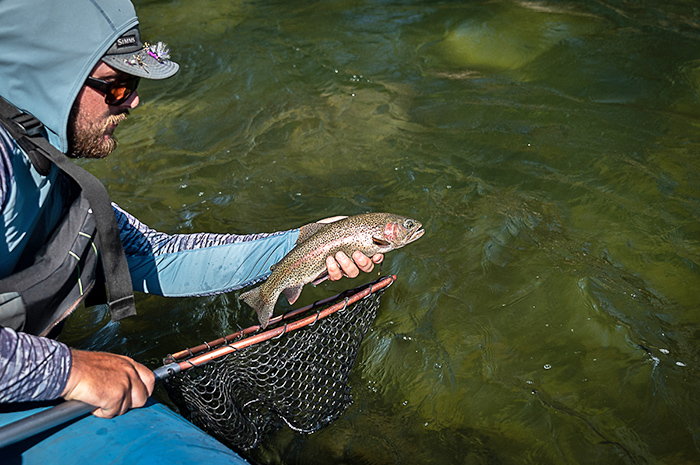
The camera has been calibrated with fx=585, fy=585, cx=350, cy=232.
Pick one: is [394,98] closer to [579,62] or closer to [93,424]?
[579,62]

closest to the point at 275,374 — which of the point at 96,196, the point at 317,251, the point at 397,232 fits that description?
the point at 317,251

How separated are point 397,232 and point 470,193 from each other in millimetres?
2332

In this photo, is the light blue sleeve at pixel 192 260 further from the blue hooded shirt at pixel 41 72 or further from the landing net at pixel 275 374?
the blue hooded shirt at pixel 41 72

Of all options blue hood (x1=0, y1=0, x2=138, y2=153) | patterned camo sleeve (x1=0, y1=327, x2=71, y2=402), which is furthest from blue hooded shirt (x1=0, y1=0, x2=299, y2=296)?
patterned camo sleeve (x1=0, y1=327, x2=71, y2=402)

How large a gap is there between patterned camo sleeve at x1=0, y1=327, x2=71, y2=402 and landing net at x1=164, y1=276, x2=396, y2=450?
0.75 m

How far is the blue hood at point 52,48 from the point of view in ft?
8.29

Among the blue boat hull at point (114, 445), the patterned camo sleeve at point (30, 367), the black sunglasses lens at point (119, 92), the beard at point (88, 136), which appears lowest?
the blue boat hull at point (114, 445)

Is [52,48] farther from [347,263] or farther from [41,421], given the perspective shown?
[347,263]

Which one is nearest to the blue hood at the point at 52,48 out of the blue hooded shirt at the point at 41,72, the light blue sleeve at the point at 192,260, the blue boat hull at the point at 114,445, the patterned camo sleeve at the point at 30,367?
the blue hooded shirt at the point at 41,72

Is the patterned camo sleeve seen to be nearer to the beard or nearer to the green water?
the beard

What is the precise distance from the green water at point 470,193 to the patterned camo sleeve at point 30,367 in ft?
6.19

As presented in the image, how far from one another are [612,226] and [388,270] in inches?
82.7

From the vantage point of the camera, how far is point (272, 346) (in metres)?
3.49

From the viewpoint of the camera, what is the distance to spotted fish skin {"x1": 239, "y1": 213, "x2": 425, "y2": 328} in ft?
12.0
